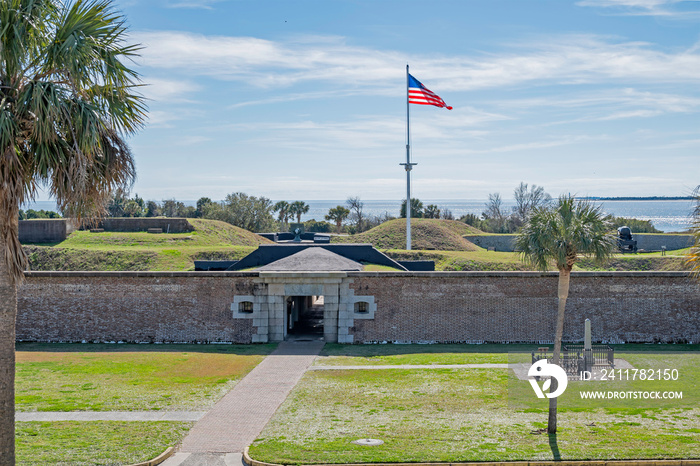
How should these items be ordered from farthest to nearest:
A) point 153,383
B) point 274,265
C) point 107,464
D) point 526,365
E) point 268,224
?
point 268,224, point 274,265, point 526,365, point 153,383, point 107,464

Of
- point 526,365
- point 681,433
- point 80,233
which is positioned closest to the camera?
point 681,433

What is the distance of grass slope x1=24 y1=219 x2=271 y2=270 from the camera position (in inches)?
1630

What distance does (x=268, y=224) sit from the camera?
7775 cm

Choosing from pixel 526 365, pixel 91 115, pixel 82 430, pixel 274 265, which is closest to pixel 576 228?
pixel 526 365

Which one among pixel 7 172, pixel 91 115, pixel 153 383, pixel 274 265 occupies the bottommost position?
pixel 153 383

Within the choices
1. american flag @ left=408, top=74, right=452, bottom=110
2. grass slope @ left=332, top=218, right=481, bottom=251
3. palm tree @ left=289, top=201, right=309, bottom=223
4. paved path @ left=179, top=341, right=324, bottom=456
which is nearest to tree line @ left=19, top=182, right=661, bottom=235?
palm tree @ left=289, top=201, right=309, bottom=223

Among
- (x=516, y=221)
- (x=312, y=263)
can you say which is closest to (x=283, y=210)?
(x=516, y=221)

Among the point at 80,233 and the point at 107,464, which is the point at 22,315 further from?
the point at 80,233

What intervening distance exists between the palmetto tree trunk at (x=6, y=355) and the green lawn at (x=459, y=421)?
5.03 m

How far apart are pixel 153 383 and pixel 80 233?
123 ft

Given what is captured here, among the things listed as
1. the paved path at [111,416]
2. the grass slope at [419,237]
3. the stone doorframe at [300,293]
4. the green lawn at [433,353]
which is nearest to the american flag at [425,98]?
the stone doorframe at [300,293]

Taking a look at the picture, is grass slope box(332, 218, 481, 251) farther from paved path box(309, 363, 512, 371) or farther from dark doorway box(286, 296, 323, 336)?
paved path box(309, 363, 512, 371)

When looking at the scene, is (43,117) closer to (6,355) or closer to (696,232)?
(6,355)

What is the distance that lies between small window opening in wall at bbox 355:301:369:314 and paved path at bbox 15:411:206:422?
11308mm
